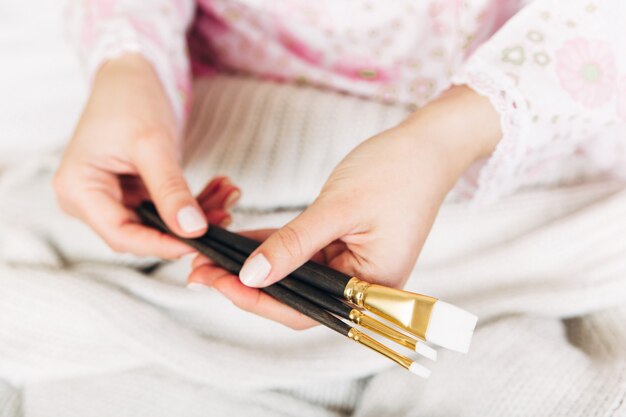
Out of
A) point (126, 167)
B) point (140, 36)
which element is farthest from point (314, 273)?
point (140, 36)

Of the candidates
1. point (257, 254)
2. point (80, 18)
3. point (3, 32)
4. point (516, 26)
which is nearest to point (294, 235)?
point (257, 254)

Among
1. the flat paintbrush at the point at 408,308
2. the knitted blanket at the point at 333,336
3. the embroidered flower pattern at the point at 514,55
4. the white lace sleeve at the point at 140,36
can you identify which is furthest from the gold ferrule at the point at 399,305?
the white lace sleeve at the point at 140,36

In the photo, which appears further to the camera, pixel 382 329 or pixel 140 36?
pixel 140 36

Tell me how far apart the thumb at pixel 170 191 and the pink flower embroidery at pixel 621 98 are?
13.5 inches

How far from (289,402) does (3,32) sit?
0.64 metres

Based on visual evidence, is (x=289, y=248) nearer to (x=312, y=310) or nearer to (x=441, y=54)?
(x=312, y=310)

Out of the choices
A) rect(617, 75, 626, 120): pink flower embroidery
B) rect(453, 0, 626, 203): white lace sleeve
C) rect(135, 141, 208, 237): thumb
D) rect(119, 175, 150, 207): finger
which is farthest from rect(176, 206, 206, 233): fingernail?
rect(617, 75, 626, 120): pink flower embroidery

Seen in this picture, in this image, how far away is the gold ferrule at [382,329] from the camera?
1.20ft

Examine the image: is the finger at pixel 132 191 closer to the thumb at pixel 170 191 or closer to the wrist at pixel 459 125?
the thumb at pixel 170 191

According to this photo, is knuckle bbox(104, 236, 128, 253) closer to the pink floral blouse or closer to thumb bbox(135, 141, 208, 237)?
thumb bbox(135, 141, 208, 237)

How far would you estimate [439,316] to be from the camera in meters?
0.34

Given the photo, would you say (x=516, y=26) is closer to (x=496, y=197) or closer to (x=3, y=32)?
(x=496, y=197)

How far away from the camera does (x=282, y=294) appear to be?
1.35ft

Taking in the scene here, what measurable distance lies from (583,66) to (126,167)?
395 millimetres
